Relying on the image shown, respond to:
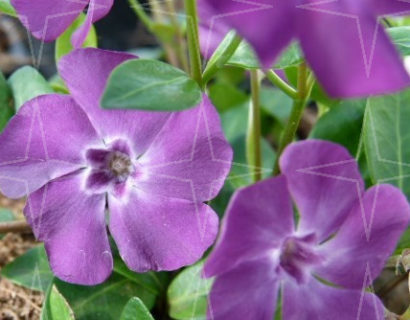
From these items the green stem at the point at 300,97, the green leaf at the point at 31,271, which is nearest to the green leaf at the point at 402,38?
the green stem at the point at 300,97

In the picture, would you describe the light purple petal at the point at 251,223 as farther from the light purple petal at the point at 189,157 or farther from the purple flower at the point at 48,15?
the purple flower at the point at 48,15

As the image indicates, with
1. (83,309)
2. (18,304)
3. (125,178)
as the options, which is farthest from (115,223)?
(18,304)

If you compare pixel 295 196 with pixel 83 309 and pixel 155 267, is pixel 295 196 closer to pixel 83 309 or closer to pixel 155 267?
pixel 155 267

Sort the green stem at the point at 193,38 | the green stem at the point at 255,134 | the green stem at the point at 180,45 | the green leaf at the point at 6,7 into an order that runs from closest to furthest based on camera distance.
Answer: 1. the green stem at the point at 193,38
2. the green leaf at the point at 6,7
3. the green stem at the point at 255,134
4. the green stem at the point at 180,45

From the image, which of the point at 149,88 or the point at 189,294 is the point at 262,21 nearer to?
the point at 149,88

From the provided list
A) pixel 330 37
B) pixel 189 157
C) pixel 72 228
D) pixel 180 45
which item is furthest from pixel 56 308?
pixel 180 45

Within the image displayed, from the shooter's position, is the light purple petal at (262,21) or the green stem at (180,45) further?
the green stem at (180,45)
